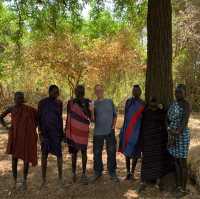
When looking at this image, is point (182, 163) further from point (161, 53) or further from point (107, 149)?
point (161, 53)

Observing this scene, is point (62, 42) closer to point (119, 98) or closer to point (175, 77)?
point (119, 98)

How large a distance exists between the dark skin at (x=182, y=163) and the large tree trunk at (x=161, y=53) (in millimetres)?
669

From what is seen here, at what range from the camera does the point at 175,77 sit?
69.2 feet

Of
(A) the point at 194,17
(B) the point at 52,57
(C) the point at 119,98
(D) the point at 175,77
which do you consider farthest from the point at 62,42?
(D) the point at 175,77

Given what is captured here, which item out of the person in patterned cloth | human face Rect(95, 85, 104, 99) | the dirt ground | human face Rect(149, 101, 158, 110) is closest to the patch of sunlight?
the dirt ground

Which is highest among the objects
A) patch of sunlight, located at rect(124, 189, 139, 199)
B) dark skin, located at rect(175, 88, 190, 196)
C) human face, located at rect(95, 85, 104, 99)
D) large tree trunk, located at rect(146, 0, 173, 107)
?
large tree trunk, located at rect(146, 0, 173, 107)

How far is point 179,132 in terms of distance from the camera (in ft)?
21.7

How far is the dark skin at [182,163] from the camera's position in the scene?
663cm

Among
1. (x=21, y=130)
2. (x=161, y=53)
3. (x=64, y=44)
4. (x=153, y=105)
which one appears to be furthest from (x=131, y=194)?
(x=64, y=44)

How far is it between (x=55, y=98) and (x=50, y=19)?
10.3 feet

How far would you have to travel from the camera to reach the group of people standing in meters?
6.76

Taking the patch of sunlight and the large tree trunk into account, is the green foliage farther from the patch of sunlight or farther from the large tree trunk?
the patch of sunlight

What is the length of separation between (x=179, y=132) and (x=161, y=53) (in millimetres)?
1525

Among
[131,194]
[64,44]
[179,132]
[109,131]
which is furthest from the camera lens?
[64,44]
